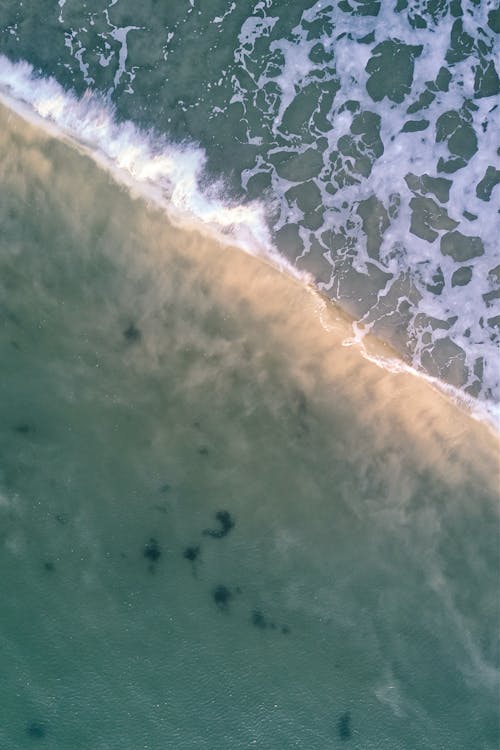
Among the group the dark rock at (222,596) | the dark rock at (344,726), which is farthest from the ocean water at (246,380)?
the dark rock at (344,726)

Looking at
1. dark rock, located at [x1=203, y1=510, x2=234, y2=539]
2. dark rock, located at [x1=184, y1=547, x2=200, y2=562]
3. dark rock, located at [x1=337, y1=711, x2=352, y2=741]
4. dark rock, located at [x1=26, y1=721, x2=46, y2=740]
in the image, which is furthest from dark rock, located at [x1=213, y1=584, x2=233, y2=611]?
dark rock, located at [x1=26, y1=721, x2=46, y2=740]

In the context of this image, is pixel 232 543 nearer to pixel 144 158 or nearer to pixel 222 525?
pixel 222 525

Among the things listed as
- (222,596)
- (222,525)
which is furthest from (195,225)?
(222,596)

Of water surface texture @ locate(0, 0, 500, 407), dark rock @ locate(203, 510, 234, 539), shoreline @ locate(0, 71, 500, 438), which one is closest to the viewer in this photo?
shoreline @ locate(0, 71, 500, 438)

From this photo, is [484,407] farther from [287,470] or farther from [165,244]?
[165,244]

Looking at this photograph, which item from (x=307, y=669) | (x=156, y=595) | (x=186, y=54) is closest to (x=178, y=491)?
(x=156, y=595)

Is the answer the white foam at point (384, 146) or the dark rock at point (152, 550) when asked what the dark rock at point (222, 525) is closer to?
the dark rock at point (152, 550)

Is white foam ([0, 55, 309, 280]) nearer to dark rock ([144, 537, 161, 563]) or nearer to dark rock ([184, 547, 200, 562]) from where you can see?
dark rock ([184, 547, 200, 562])

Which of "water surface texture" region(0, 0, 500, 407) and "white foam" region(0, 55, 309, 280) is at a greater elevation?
"water surface texture" region(0, 0, 500, 407)
